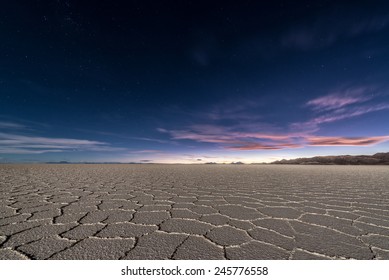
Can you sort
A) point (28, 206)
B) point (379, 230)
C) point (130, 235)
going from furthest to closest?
1. point (28, 206)
2. point (379, 230)
3. point (130, 235)

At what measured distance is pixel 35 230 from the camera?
1.84 metres

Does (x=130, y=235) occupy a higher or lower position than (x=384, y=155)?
lower

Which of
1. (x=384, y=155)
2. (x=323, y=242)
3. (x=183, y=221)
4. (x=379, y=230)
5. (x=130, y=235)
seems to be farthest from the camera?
(x=384, y=155)

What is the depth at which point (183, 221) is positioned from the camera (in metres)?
2.18

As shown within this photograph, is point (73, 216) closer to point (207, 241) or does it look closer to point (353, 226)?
point (207, 241)
